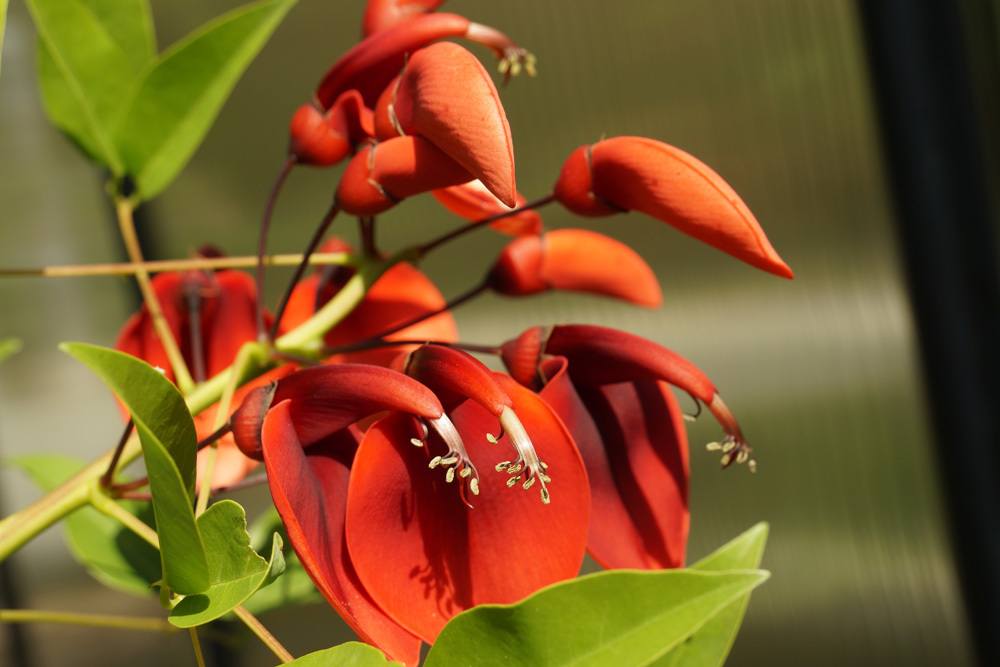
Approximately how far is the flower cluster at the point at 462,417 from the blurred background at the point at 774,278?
13.4 inches

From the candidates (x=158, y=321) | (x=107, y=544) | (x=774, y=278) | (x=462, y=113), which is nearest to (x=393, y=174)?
(x=462, y=113)

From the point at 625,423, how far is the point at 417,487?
71 mm

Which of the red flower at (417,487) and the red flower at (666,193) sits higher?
the red flower at (666,193)

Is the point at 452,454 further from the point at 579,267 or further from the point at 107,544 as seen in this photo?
the point at 107,544

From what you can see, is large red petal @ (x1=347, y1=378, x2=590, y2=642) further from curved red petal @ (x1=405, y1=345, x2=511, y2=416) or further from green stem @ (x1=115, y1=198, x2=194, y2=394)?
green stem @ (x1=115, y1=198, x2=194, y2=394)

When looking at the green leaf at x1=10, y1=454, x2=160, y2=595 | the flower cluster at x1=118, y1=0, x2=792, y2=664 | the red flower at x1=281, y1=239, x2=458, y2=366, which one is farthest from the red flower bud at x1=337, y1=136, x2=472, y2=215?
the green leaf at x1=10, y1=454, x2=160, y2=595

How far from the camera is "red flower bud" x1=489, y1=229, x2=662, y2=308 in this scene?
0.34 m

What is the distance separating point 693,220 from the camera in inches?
8.7

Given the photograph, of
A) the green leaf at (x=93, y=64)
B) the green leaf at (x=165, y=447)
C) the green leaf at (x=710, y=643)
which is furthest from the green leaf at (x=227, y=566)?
the green leaf at (x=93, y=64)

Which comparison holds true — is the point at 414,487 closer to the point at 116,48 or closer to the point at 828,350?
the point at 116,48

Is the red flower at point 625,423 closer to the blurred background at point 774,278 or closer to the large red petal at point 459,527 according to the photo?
the large red petal at point 459,527

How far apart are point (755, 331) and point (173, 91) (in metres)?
0.41

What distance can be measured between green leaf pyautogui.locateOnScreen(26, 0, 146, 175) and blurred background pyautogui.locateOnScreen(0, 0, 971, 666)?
29cm

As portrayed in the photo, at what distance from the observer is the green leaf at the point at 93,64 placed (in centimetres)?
35
